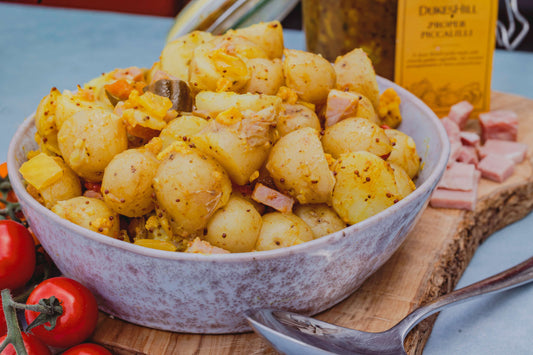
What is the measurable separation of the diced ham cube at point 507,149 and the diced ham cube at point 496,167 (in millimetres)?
24

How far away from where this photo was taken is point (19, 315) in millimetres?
1007

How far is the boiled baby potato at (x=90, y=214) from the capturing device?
848 mm

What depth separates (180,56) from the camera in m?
1.07

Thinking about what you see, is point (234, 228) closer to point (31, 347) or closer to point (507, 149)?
point (31, 347)

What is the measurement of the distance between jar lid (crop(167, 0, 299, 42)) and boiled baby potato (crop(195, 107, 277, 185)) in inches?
27.2

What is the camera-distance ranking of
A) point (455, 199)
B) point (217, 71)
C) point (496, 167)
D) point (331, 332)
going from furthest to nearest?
point (496, 167) → point (455, 199) → point (217, 71) → point (331, 332)

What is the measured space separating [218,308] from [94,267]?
206 mm

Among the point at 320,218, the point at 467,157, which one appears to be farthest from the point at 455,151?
the point at 320,218

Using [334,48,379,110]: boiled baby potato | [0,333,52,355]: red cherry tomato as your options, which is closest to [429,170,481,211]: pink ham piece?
[334,48,379,110]: boiled baby potato

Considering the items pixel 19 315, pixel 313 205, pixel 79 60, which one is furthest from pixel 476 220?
pixel 79 60

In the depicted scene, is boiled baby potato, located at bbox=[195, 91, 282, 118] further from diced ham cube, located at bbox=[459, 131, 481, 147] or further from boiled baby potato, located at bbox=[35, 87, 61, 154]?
diced ham cube, located at bbox=[459, 131, 481, 147]

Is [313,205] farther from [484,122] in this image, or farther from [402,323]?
[484,122]

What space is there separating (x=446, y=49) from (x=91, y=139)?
1.06m

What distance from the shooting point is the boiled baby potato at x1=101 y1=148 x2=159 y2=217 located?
845mm
